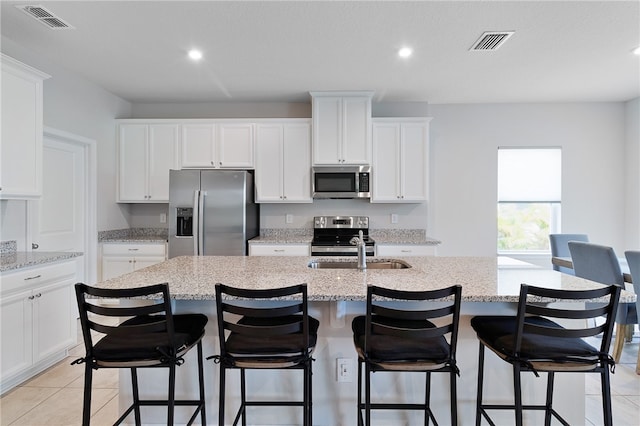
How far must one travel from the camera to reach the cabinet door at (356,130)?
13.7 feet

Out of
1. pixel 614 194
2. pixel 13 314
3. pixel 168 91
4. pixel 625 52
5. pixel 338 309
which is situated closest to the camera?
pixel 338 309

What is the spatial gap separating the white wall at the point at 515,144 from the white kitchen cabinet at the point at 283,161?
1763 mm

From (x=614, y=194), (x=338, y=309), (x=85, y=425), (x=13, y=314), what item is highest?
(x=614, y=194)

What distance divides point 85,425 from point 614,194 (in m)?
5.99

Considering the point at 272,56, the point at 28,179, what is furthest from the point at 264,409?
the point at 272,56

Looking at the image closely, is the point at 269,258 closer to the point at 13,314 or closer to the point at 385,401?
the point at 385,401

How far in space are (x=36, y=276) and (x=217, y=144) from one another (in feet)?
7.81

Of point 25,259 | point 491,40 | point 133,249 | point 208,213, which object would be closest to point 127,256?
point 133,249

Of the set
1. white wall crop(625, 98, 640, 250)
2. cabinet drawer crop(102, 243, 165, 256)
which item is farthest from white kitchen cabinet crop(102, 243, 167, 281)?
white wall crop(625, 98, 640, 250)

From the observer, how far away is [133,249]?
404 cm

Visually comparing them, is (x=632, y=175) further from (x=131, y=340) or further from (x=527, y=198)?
(x=131, y=340)

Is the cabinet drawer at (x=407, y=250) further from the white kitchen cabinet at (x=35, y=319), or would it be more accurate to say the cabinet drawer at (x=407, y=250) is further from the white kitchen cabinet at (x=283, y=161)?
the white kitchen cabinet at (x=35, y=319)

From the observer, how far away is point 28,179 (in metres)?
2.75

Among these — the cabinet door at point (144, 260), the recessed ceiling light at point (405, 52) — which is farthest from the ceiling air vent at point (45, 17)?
the recessed ceiling light at point (405, 52)
